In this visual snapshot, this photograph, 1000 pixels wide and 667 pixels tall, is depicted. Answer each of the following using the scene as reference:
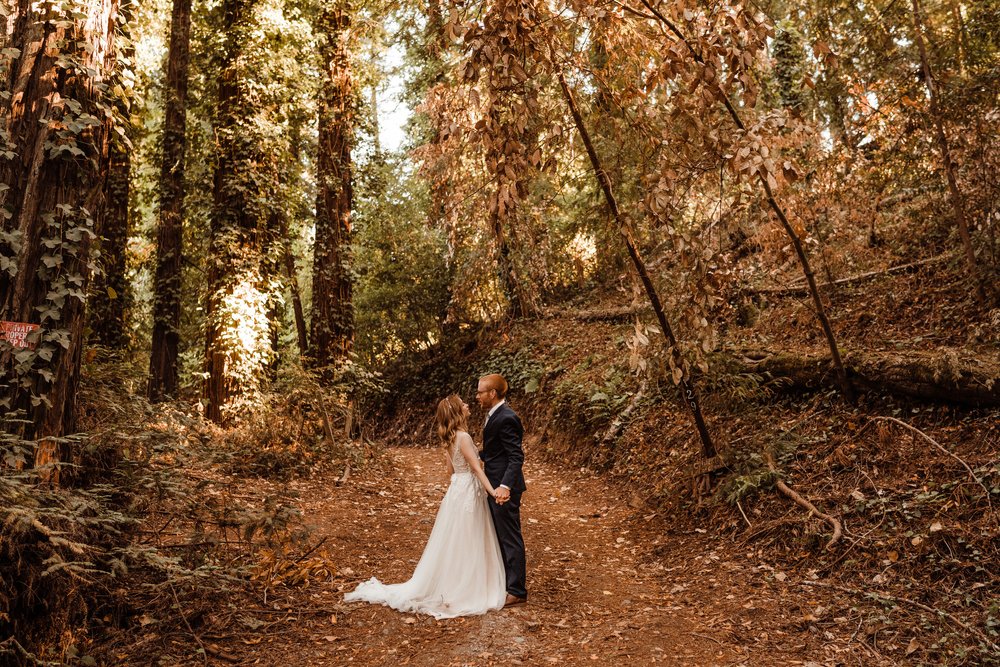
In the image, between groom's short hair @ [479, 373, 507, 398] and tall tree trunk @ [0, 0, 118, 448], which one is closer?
tall tree trunk @ [0, 0, 118, 448]

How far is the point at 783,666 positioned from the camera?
14.7 ft

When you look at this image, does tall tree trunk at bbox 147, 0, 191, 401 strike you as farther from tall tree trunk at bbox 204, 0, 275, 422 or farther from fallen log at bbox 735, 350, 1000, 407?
fallen log at bbox 735, 350, 1000, 407

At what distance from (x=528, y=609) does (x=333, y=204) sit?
8.62m

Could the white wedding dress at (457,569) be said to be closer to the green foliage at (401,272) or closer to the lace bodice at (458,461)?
the lace bodice at (458,461)

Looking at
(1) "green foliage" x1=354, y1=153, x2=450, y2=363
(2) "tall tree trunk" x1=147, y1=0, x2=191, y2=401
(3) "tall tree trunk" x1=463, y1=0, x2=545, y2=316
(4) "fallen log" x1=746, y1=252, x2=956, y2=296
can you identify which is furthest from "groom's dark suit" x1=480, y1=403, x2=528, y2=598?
(1) "green foliage" x1=354, y1=153, x2=450, y2=363

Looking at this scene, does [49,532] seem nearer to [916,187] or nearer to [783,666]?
[783,666]

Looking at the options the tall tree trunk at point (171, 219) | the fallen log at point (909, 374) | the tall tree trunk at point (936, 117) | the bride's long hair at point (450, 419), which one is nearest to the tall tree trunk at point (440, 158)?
the bride's long hair at point (450, 419)

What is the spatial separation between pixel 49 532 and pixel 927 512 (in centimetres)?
621

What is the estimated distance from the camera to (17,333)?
4.61m

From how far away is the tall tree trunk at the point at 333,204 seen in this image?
12.0 meters

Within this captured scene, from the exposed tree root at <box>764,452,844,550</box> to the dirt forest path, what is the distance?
1340mm

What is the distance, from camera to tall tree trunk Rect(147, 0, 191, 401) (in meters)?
11.8

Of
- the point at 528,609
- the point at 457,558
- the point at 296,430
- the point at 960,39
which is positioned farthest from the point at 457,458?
the point at 960,39

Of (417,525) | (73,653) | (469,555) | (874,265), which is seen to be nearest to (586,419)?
(417,525)
